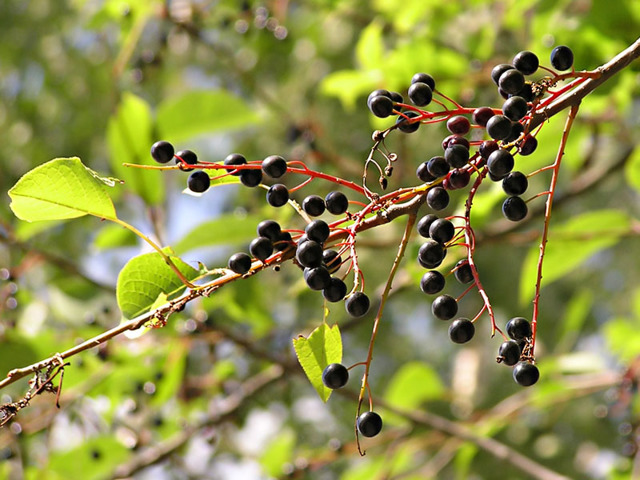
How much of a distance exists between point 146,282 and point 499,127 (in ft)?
1.62

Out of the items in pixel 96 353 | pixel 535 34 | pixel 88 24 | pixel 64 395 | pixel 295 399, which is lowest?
pixel 295 399

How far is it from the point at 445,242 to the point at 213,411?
5.96 feet

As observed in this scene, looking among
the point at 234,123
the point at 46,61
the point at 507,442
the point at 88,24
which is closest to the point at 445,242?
the point at 234,123

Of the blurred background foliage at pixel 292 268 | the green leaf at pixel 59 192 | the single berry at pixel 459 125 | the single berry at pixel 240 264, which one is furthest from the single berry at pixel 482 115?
the blurred background foliage at pixel 292 268

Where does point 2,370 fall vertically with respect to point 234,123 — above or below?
below

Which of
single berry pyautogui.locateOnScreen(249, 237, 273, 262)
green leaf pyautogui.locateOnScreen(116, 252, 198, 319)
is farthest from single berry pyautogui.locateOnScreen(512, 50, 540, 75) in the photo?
green leaf pyautogui.locateOnScreen(116, 252, 198, 319)

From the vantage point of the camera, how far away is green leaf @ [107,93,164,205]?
1.98m

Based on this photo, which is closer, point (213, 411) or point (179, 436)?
point (179, 436)

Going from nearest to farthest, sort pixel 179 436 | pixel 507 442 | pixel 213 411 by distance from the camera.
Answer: pixel 179 436, pixel 213 411, pixel 507 442

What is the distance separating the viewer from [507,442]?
3574 millimetres

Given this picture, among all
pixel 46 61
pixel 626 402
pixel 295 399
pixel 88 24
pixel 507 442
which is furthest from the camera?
pixel 46 61

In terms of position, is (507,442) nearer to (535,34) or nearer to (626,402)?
(626,402)

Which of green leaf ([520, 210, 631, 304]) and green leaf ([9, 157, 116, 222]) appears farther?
green leaf ([520, 210, 631, 304])

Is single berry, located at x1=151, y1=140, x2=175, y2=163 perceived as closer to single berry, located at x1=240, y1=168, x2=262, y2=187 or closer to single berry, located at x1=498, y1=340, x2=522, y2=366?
single berry, located at x1=240, y1=168, x2=262, y2=187
